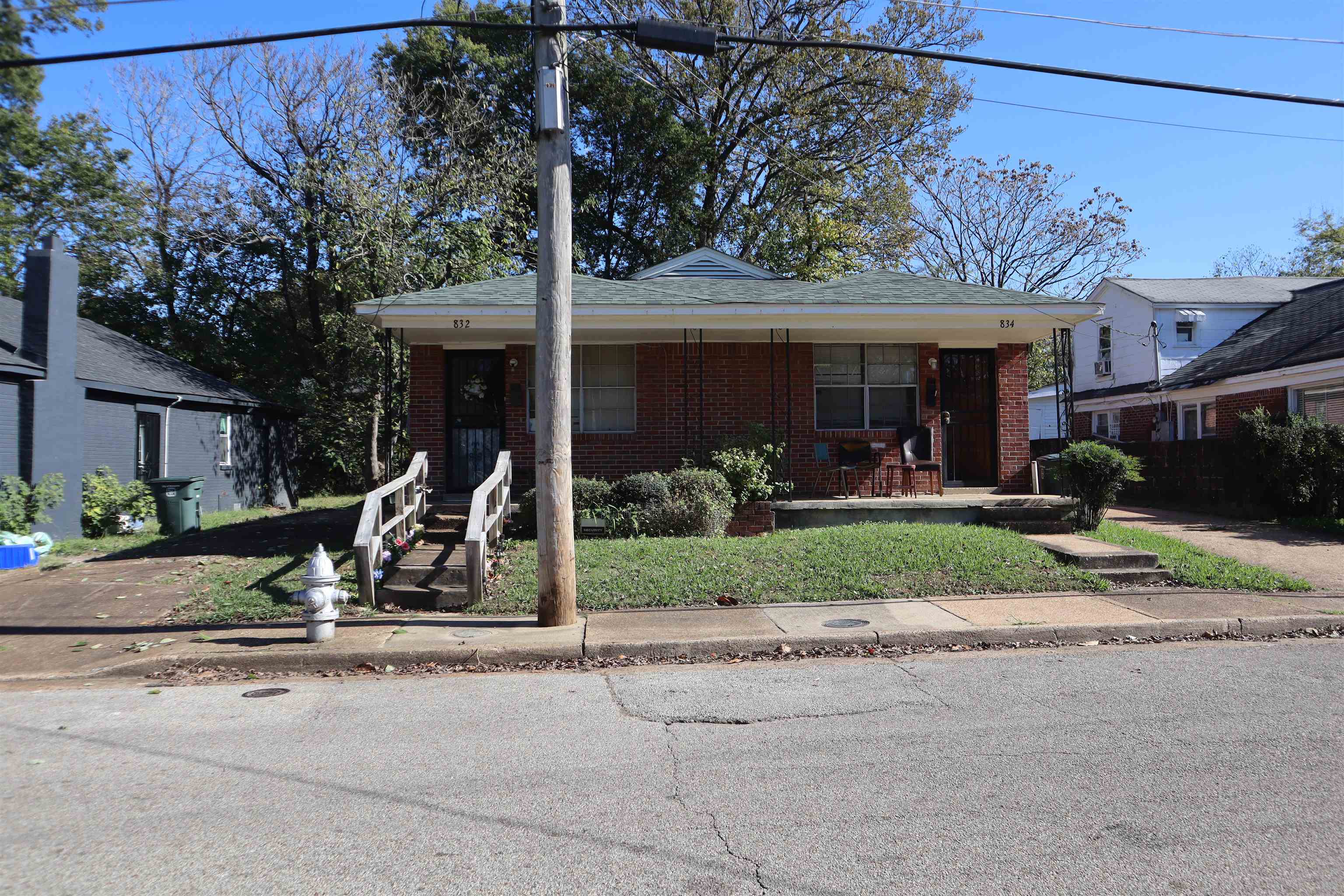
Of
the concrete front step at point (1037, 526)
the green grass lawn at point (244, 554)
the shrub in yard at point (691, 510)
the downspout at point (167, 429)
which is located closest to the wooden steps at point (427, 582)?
the green grass lawn at point (244, 554)

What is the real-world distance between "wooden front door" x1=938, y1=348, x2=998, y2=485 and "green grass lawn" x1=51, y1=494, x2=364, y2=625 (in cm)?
969

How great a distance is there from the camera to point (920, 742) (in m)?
4.93

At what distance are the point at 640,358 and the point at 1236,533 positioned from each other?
9.60 m

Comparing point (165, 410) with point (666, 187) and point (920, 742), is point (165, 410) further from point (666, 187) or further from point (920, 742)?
point (920, 742)

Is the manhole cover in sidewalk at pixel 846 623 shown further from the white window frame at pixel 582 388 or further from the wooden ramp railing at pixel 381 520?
the white window frame at pixel 582 388

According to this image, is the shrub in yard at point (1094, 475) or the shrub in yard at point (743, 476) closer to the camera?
the shrub in yard at point (1094, 475)

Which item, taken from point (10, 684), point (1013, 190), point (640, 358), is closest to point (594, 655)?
point (10, 684)

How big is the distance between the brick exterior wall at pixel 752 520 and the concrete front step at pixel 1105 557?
3.56 meters

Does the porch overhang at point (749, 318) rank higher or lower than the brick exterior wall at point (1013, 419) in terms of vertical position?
higher

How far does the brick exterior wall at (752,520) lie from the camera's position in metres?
12.2

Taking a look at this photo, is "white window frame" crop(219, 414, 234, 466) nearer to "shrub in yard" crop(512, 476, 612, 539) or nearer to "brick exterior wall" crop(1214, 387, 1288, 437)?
"shrub in yard" crop(512, 476, 612, 539)

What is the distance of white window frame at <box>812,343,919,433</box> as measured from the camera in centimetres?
1434

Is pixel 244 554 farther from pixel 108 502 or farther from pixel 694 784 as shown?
pixel 694 784

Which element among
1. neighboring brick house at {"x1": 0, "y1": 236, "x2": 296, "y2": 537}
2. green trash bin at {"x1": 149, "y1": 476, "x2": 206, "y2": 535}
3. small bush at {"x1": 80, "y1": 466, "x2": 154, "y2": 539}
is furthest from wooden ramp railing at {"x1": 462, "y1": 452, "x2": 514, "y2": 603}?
small bush at {"x1": 80, "y1": 466, "x2": 154, "y2": 539}
